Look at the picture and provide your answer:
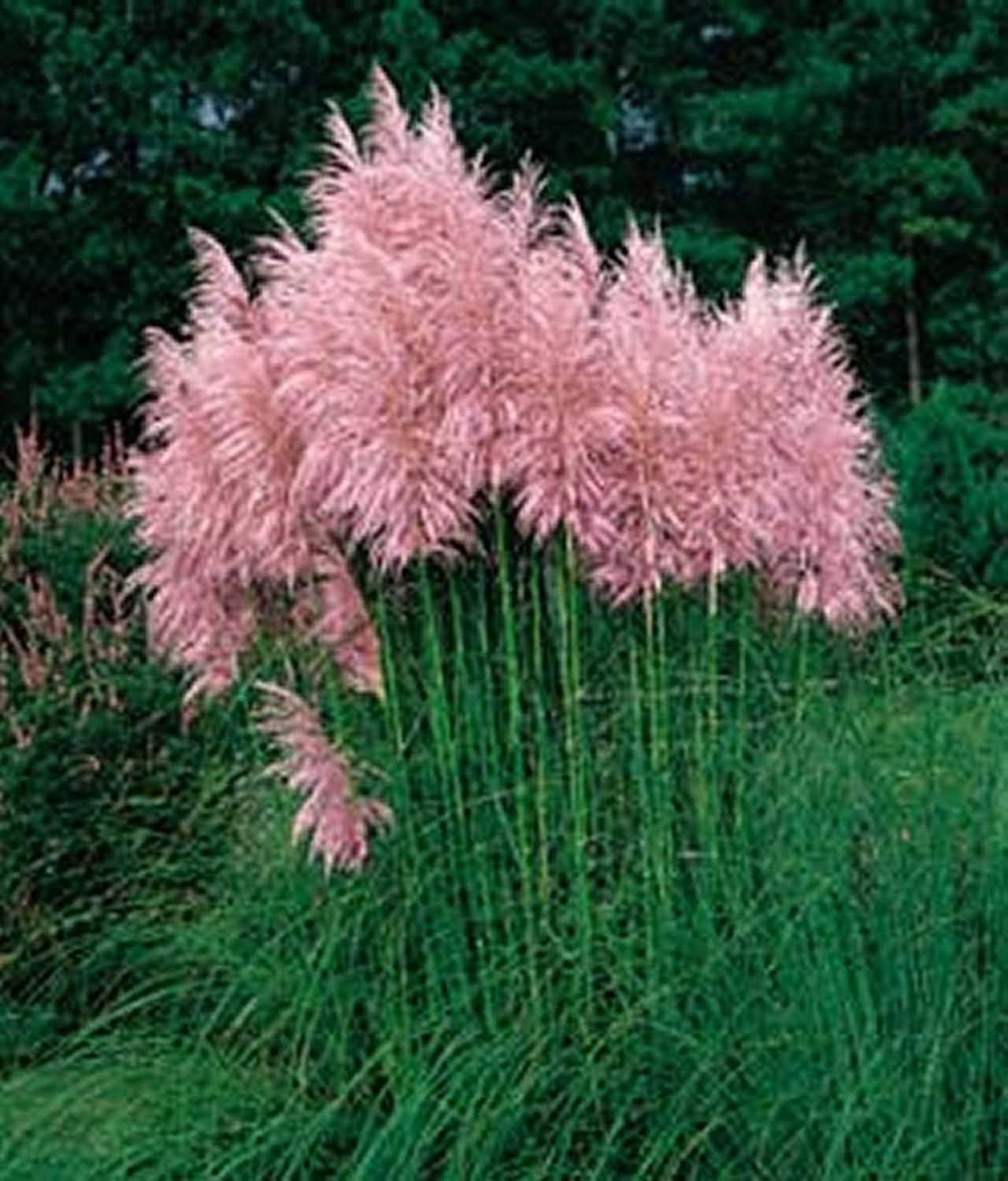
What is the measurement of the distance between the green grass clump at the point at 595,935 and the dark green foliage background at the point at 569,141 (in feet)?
43.9

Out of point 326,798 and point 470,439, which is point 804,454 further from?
point 326,798

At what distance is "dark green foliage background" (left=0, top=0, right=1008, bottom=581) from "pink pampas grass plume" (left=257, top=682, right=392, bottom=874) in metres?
13.7

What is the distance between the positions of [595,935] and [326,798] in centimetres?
50

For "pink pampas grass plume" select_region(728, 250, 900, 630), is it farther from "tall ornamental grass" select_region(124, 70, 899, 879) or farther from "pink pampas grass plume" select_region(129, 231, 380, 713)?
"pink pampas grass plume" select_region(129, 231, 380, 713)

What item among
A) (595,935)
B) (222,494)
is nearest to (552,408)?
(222,494)

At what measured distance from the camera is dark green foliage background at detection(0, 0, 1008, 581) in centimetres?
1998

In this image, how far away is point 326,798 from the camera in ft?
14.2

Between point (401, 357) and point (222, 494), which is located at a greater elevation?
point (401, 357)

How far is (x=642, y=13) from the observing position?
21938 millimetres

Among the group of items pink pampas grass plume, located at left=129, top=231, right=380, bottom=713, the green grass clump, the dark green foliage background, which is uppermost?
the dark green foliage background

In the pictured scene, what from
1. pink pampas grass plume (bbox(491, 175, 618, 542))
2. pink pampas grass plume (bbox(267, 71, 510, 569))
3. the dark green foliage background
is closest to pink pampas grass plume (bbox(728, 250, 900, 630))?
pink pampas grass plume (bbox(491, 175, 618, 542))

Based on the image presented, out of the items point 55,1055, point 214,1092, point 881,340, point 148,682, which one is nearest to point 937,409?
point 148,682

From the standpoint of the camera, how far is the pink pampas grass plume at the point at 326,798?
4320 millimetres

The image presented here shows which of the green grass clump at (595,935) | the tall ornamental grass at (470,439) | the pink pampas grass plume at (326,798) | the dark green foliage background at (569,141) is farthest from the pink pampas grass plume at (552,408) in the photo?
the dark green foliage background at (569,141)
